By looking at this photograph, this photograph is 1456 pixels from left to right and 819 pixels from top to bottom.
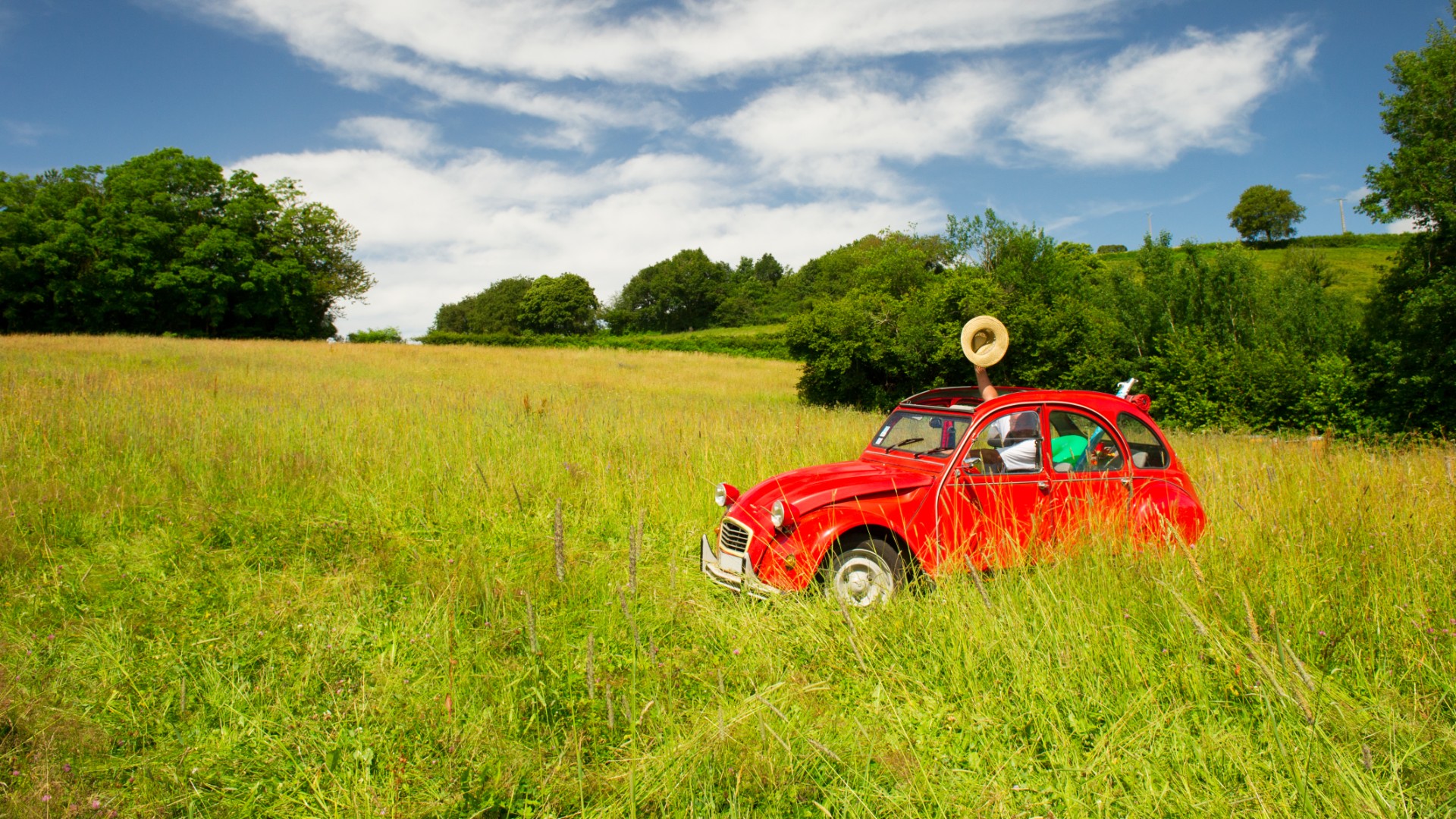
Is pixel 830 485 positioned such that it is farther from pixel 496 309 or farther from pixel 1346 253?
pixel 496 309

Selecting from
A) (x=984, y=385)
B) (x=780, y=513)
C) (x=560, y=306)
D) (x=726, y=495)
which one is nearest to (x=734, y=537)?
(x=726, y=495)

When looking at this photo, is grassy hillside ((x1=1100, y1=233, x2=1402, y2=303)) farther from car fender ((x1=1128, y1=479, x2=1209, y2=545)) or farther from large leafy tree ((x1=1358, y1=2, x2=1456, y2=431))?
car fender ((x1=1128, y1=479, x2=1209, y2=545))

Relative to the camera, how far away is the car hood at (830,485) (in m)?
4.72

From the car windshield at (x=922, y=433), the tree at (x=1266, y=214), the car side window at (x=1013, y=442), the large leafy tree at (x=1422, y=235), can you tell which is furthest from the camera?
the tree at (x=1266, y=214)

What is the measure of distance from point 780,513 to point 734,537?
641 mm

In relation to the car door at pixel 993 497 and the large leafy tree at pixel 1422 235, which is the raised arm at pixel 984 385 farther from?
the large leafy tree at pixel 1422 235

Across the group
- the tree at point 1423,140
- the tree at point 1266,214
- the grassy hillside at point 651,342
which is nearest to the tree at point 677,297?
the grassy hillside at point 651,342

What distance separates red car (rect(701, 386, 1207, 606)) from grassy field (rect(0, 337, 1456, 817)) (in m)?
0.31

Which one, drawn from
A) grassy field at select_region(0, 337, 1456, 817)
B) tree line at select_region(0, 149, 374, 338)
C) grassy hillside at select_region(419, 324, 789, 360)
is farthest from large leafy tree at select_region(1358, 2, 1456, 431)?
tree line at select_region(0, 149, 374, 338)

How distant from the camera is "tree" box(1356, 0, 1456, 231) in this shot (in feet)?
60.2

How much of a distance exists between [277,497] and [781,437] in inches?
250

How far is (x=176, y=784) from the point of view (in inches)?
117

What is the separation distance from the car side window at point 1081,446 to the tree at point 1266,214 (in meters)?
96.5

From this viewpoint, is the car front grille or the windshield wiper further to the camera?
the windshield wiper
